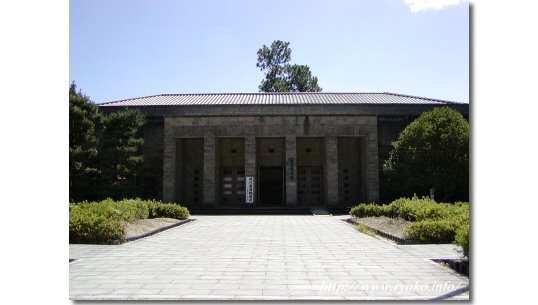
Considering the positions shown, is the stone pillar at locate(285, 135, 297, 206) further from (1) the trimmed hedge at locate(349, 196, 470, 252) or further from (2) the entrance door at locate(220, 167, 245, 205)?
(1) the trimmed hedge at locate(349, 196, 470, 252)

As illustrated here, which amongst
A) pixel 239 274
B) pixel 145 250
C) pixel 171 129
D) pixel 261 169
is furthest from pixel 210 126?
pixel 239 274

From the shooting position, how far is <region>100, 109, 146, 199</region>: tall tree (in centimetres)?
2389

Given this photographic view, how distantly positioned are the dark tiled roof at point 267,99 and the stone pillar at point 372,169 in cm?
443

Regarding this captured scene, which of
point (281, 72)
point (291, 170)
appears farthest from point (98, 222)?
point (281, 72)

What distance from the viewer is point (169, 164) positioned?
27.6 meters

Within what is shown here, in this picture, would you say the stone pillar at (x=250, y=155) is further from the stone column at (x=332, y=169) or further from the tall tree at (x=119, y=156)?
the tall tree at (x=119, y=156)

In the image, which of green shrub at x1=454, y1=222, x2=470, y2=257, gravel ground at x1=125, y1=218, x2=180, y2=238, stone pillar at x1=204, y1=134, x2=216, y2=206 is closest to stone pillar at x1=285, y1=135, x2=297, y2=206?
stone pillar at x1=204, y1=134, x2=216, y2=206

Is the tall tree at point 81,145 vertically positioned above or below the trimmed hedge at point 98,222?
above

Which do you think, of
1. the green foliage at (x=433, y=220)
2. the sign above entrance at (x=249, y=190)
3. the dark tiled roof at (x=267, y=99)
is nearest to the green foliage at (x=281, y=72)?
the dark tiled roof at (x=267, y=99)

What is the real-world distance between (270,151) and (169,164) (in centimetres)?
641

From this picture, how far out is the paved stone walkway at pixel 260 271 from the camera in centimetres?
579

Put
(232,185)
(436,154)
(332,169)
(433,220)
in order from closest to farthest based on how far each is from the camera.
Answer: (433,220) → (436,154) → (332,169) → (232,185)

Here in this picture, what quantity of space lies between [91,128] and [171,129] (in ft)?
19.6

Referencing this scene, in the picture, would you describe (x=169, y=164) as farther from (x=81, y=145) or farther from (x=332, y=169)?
(x=332, y=169)
